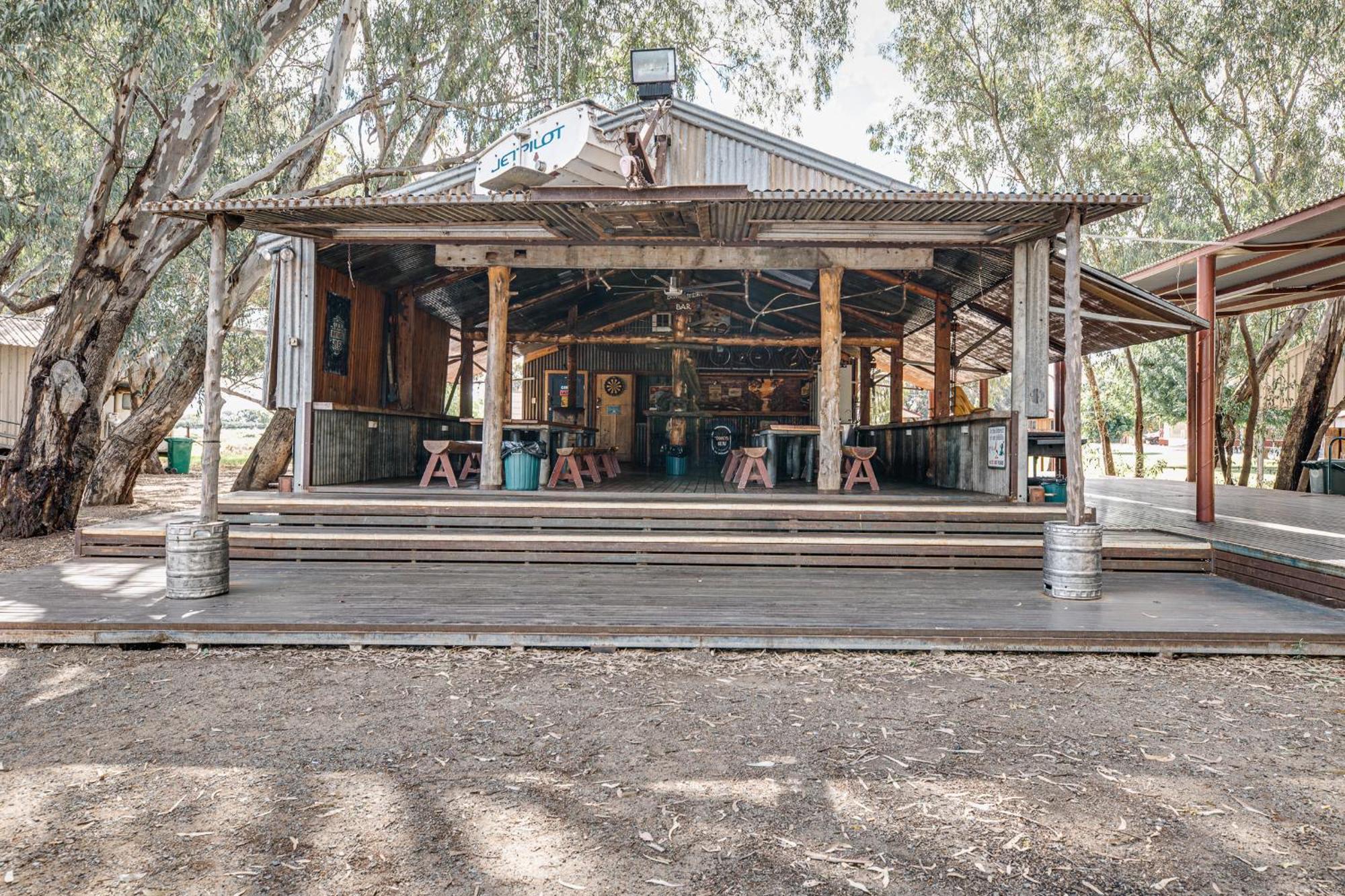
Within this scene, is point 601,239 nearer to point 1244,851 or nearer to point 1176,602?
point 1176,602

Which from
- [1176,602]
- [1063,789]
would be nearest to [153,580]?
[1063,789]

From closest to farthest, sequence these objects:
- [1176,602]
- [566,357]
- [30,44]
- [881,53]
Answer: [1176,602] → [30,44] → [566,357] → [881,53]

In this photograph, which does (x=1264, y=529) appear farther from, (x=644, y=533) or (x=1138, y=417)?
(x=1138, y=417)

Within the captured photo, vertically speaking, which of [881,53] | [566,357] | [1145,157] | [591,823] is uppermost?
[881,53]

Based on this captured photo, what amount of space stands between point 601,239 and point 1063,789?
647 cm

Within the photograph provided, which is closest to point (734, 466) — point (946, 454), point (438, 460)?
point (946, 454)

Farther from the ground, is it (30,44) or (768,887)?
(30,44)

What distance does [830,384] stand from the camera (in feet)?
25.5

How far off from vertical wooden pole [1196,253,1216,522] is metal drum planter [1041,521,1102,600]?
11.2ft

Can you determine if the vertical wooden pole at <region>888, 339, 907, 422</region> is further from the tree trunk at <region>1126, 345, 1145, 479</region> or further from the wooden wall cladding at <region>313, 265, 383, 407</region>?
the tree trunk at <region>1126, 345, 1145, 479</region>

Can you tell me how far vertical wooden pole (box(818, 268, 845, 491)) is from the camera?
7.71m

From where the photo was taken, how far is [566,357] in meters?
15.3

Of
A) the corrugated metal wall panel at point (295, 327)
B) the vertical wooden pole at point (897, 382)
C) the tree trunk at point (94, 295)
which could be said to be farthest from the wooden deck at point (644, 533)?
the vertical wooden pole at point (897, 382)

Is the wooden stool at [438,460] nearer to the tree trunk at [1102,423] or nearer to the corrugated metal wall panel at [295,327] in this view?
the corrugated metal wall panel at [295,327]
